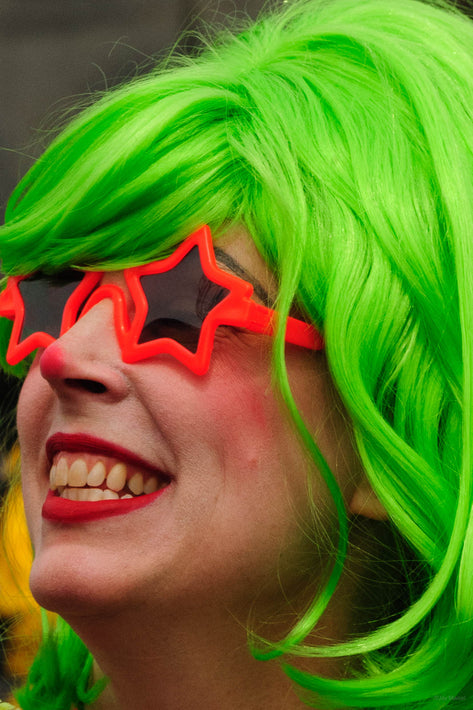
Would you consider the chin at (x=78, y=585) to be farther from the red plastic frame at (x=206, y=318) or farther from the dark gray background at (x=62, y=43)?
the dark gray background at (x=62, y=43)

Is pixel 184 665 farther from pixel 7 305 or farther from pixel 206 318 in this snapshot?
pixel 7 305

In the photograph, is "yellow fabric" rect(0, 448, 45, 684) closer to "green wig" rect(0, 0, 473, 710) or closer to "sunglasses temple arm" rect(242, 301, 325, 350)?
"green wig" rect(0, 0, 473, 710)

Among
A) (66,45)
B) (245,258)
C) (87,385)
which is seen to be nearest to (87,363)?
(87,385)

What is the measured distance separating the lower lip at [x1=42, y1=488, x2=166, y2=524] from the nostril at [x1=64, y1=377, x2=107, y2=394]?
16 cm

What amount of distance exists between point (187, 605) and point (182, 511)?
137 mm

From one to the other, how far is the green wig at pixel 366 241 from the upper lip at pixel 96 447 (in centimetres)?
23

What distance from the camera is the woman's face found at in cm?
124

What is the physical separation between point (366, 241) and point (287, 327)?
0.17 metres

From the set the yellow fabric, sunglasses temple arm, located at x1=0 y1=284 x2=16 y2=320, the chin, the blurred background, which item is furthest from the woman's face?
the blurred background

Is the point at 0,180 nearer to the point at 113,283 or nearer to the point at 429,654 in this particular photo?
the point at 113,283

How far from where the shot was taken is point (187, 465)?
125 centimetres

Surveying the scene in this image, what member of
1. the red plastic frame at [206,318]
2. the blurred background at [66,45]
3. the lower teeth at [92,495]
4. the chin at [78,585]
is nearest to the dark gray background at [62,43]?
the blurred background at [66,45]

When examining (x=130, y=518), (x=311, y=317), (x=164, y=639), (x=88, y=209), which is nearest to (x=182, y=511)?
(x=130, y=518)

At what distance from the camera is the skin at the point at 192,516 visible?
1238 mm
